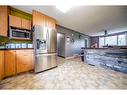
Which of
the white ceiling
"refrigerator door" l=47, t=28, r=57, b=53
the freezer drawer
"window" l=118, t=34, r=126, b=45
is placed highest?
the white ceiling

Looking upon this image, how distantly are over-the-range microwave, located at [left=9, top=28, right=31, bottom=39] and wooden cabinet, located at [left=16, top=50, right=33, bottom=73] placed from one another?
62 cm

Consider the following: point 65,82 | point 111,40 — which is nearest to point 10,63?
point 65,82

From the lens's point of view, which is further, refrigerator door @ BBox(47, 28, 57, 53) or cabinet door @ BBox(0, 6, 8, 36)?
refrigerator door @ BBox(47, 28, 57, 53)

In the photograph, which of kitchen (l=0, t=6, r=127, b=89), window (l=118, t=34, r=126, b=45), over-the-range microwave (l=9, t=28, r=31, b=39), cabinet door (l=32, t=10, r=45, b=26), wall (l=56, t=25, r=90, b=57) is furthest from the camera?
window (l=118, t=34, r=126, b=45)

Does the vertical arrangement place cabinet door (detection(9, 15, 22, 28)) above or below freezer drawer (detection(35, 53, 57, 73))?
above

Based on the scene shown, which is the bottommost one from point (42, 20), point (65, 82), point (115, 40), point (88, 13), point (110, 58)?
point (65, 82)

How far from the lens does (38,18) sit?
4.44 meters

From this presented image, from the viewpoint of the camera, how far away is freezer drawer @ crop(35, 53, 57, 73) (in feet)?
13.7

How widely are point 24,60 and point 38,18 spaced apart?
68.9 inches

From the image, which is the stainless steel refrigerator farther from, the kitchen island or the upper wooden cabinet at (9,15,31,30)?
the kitchen island

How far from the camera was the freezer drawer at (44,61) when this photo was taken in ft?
13.7

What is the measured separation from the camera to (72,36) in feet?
32.2

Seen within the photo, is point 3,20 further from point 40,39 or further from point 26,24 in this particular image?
point 40,39

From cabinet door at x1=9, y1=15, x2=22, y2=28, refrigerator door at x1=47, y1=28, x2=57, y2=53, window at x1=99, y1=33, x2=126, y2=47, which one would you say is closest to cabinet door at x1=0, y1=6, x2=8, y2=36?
cabinet door at x1=9, y1=15, x2=22, y2=28
